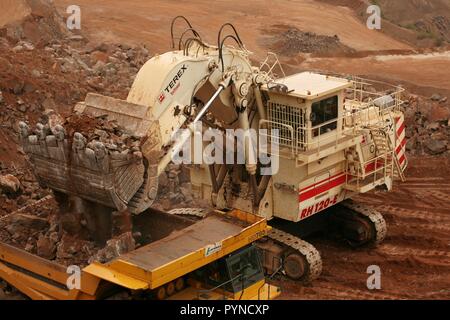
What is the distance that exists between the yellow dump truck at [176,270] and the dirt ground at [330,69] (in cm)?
198

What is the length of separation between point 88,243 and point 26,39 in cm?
1463

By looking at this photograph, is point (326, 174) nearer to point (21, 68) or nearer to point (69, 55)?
point (21, 68)

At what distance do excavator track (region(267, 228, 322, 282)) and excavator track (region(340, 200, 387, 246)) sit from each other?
6.16 feet

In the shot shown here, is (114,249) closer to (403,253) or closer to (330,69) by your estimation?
(403,253)

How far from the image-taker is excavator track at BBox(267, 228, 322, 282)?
18.0 meters

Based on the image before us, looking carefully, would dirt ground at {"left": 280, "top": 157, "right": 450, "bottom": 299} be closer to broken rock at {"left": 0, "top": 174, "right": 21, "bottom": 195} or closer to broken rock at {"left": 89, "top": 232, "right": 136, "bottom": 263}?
broken rock at {"left": 89, "top": 232, "right": 136, "bottom": 263}

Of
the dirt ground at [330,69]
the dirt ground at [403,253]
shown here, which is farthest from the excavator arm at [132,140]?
the dirt ground at [403,253]

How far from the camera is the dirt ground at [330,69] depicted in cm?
1881

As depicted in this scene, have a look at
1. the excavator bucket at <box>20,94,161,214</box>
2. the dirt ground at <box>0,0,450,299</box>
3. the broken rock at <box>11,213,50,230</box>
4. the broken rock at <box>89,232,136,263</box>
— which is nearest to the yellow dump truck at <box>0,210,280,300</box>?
the broken rock at <box>89,232,136,263</box>

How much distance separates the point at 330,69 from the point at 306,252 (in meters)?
15.0

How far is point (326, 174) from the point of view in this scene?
18.6 metres

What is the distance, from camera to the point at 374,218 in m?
19.8

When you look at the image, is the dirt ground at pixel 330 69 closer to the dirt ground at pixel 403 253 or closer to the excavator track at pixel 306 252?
the dirt ground at pixel 403 253
